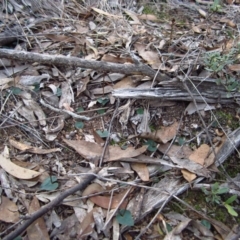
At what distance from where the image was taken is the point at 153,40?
2.34 meters

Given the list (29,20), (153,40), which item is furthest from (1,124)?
(153,40)

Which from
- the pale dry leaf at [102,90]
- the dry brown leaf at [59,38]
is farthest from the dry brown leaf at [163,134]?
the dry brown leaf at [59,38]

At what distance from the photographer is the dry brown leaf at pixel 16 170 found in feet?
5.64

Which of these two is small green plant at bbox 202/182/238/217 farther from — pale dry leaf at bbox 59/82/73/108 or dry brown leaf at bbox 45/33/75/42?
dry brown leaf at bbox 45/33/75/42

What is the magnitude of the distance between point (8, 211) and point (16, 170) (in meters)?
0.20

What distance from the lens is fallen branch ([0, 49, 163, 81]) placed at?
1.99m

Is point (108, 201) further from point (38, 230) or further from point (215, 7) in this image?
point (215, 7)

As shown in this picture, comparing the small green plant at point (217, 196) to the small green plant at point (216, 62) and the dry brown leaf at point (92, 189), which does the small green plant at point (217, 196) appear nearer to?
the dry brown leaf at point (92, 189)

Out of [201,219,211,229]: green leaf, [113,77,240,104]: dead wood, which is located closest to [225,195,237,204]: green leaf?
[201,219,211,229]: green leaf

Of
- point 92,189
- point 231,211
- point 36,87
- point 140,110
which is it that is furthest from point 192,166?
point 36,87

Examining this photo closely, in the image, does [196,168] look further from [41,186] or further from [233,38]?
[233,38]

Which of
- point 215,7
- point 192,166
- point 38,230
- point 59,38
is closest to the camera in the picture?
point 38,230

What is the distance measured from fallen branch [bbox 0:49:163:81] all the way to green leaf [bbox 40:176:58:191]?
65cm

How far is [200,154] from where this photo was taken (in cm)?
187
